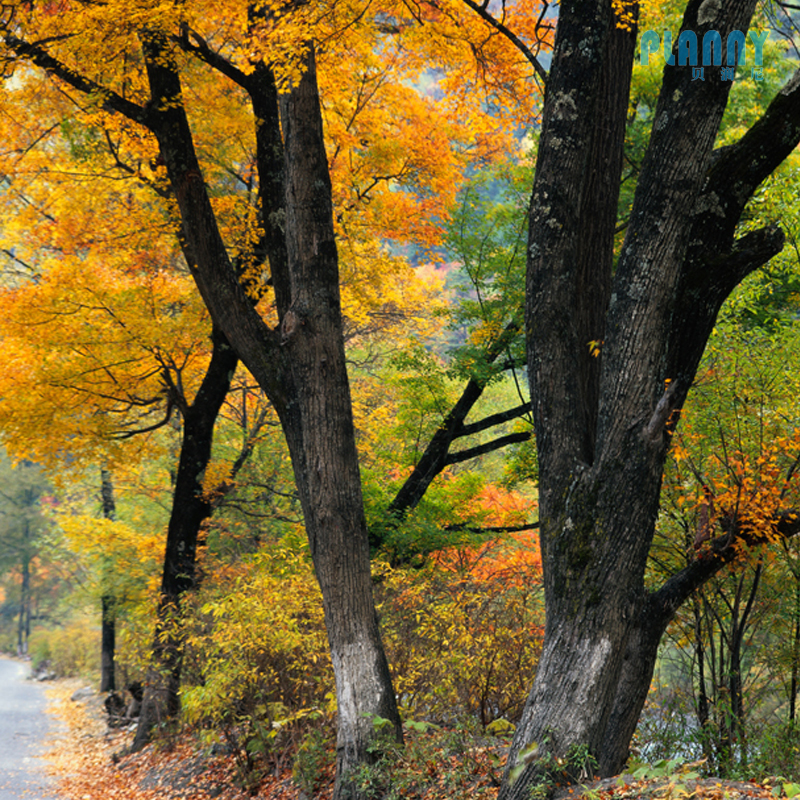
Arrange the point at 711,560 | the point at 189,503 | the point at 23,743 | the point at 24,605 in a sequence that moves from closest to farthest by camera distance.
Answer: the point at 711,560
the point at 189,503
the point at 23,743
the point at 24,605

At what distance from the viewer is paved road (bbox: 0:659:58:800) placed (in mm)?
Answer: 8672

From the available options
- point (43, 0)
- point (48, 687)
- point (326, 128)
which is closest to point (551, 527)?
point (43, 0)

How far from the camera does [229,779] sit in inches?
256

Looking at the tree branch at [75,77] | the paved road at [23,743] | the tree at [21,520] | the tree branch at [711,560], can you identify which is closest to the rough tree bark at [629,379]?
the tree branch at [711,560]

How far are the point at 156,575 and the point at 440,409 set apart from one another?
7.09 meters

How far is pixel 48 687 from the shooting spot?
22578 mm

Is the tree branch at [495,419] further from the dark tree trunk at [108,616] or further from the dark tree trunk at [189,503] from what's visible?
the dark tree trunk at [108,616]

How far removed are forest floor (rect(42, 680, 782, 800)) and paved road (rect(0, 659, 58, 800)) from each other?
0.24 metres

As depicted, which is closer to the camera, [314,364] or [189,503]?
[314,364]

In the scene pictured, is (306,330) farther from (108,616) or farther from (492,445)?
(108,616)

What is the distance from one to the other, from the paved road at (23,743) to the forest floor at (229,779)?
24cm

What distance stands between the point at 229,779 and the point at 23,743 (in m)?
7.99

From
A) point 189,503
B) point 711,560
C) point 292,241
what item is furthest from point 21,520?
point 711,560

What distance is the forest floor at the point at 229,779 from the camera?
3.20 meters
